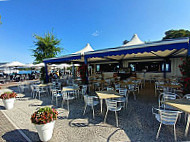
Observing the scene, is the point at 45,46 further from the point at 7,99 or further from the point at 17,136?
the point at 17,136

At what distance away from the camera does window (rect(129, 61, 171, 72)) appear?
9322 millimetres

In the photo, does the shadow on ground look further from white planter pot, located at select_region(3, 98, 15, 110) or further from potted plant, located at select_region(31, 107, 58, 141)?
white planter pot, located at select_region(3, 98, 15, 110)

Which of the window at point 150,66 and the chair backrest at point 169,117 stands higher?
the window at point 150,66

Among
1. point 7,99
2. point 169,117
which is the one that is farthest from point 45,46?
point 169,117

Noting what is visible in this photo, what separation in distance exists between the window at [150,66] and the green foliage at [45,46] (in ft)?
33.0

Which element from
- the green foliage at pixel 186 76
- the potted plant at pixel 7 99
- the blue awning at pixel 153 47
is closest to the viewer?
the blue awning at pixel 153 47

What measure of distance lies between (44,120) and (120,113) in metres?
2.54

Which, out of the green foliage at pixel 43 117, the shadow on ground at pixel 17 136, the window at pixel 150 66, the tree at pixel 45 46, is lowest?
the shadow on ground at pixel 17 136

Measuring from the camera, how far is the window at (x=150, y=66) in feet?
30.6

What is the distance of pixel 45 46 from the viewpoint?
33.6 feet

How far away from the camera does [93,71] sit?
14.2 metres

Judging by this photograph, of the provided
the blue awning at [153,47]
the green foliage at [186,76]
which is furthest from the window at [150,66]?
the blue awning at [153,47]

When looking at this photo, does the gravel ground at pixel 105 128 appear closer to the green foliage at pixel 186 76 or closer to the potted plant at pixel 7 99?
the potted plant at pixel 7 99

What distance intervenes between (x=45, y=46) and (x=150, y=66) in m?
12.5
